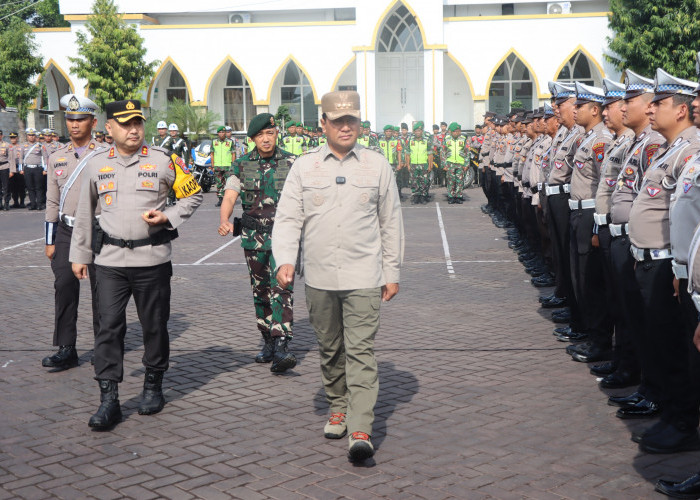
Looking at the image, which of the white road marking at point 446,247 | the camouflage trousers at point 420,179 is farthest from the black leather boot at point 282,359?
the camouflage trousers at point 420,179

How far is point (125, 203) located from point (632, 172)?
346 centimetres

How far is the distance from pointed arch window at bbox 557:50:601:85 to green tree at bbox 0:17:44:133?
2133 cm

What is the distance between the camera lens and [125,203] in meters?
5.99

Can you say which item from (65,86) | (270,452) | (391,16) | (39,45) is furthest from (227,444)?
(65,86)

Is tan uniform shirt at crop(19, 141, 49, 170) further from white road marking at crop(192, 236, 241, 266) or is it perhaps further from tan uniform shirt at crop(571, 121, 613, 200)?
tan uniform shirt at crop(571, 121, 613, 200)

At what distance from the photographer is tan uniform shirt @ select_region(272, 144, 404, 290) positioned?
5.23m

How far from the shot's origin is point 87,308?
9.91m

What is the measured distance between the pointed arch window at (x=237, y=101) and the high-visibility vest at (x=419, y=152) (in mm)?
15239

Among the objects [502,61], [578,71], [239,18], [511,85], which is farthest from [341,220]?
[239,18]

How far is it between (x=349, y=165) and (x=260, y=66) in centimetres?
3261

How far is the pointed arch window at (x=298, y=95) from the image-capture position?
38.4 m

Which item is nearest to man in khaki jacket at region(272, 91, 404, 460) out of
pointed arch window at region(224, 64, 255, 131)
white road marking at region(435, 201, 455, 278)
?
white road marking at region(435, 201, 455, 278)

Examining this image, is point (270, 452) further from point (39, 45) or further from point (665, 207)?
point (39, 45)

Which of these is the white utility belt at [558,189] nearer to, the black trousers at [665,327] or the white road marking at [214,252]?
the black trousers at [665,327]
